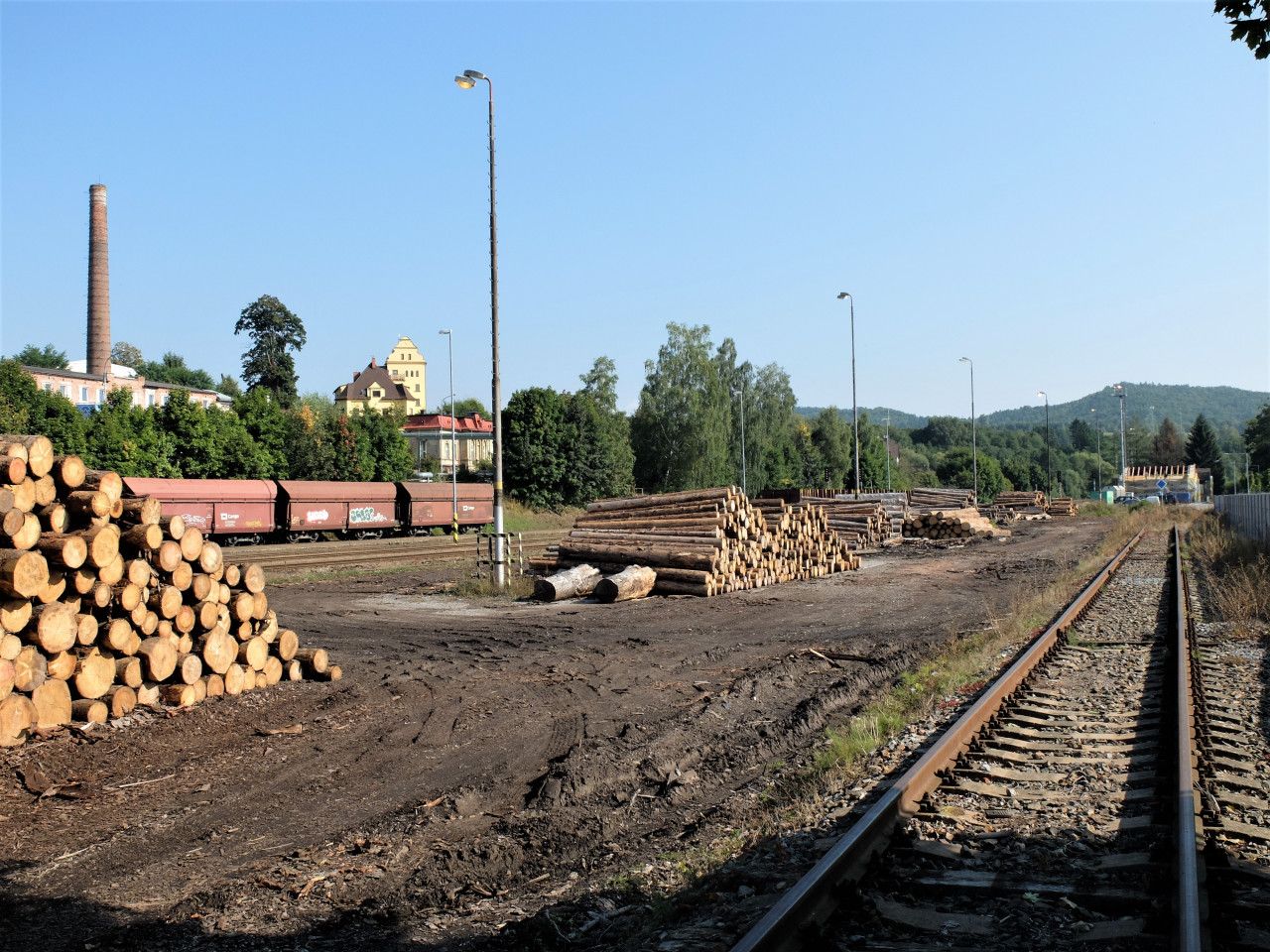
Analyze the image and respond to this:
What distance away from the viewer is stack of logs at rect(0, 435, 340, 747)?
764 cm

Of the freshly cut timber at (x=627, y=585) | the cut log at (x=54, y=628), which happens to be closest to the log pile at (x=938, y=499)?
the freshly cut timber at (x=627, y=585)

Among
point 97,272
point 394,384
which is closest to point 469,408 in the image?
point 394,384

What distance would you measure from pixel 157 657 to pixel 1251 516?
117 feet

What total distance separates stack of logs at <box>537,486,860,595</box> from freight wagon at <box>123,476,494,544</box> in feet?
56.2

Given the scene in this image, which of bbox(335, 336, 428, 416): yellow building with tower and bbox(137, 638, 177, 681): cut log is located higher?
bbox(335, 336, 428, 416): yellow building with tower

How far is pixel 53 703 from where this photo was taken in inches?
306

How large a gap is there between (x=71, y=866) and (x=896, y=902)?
429 cm

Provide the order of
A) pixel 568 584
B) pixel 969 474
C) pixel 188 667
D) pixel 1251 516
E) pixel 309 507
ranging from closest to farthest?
1. pixel 188 667
2. pixel 568 584
3. pixel 1251 516
4. pixel 309 507
5. pixel 969 474

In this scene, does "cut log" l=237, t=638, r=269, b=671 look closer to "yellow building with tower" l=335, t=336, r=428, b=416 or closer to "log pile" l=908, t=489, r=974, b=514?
"log pile" l=908, t=489, r=974, b=514

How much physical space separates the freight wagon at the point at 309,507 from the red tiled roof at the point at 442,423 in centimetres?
5654

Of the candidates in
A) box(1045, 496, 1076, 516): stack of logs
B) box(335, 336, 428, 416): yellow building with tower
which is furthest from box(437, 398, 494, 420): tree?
box(1045, 496, 1076, 516): stack of logs

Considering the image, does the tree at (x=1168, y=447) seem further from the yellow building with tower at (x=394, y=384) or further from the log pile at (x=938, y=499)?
the log pile at (x=938, y=499)

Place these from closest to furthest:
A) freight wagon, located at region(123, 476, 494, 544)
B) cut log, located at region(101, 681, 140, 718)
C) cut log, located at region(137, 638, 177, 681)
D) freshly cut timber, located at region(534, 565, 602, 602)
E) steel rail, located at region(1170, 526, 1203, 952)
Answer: steel rail, located at region(1170, 526, 1203, 952), cut log, located at region(101, 681, 140, 718), cut log, located at region(137, 638, 177, 681), freshly cut timber, located at region(534, 565, 602, 602), freight wagon, located at region(123, 476, 494, 544)

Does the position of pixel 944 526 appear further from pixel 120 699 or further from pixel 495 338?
pixel 120 699
